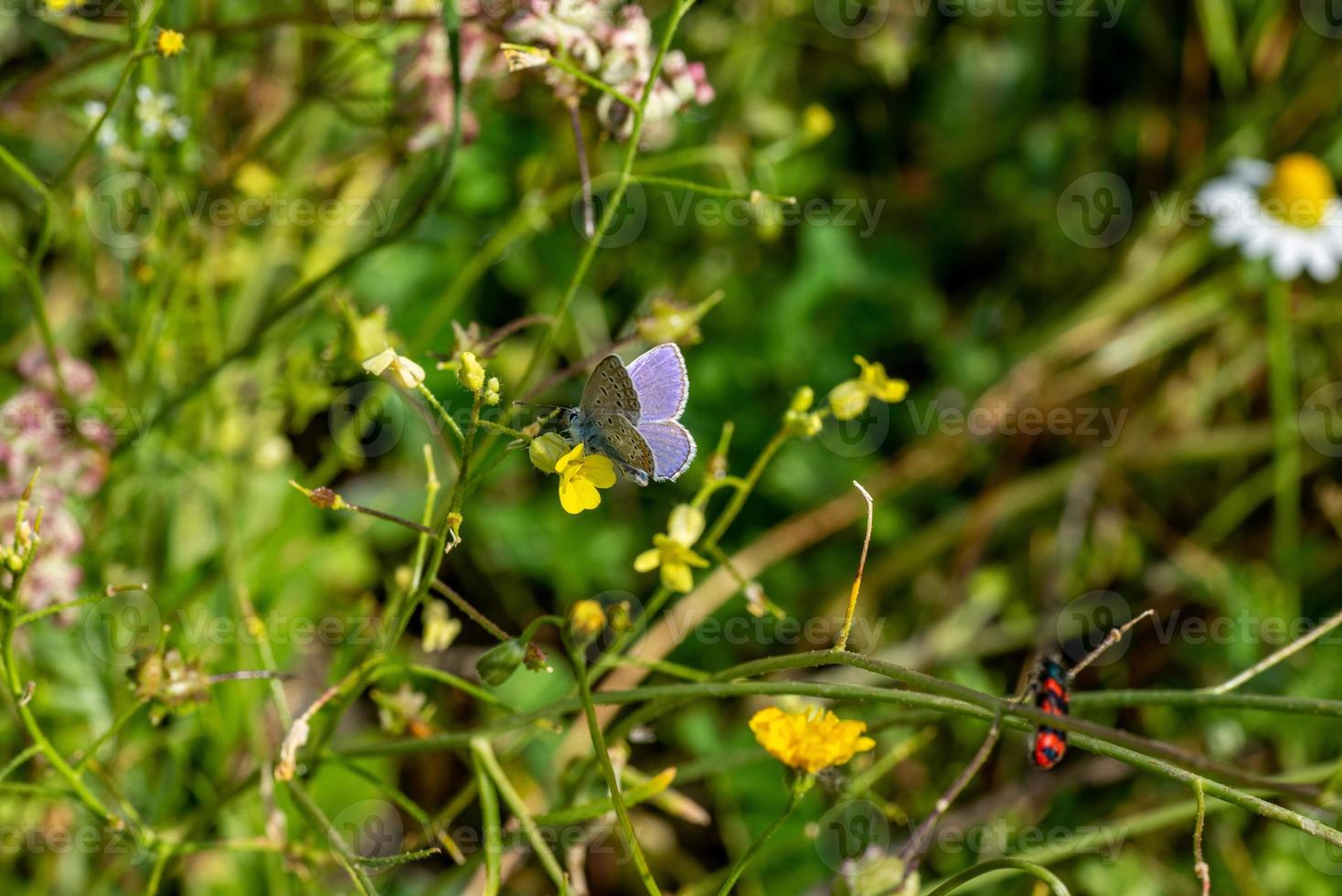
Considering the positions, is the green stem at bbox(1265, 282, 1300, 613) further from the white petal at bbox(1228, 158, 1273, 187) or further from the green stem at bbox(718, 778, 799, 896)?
the green stem at bbox(718, 778, 799, 896)

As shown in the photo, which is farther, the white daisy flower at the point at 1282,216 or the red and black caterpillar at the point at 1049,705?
the white daisy flower at the point at 1282,216

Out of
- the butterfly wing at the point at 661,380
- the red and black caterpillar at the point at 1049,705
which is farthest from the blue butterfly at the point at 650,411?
the red and black caterpillar at the point at 1049,705

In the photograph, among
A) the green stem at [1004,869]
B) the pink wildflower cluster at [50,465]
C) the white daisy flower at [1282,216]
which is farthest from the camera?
the white daisy flower at [1282,216]

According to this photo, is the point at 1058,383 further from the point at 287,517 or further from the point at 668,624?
the point at 287,517

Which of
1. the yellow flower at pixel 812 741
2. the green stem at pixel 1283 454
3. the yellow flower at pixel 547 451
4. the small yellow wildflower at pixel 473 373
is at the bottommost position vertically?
the green stem at pixel 1283 454

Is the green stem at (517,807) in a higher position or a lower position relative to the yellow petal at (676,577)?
lower

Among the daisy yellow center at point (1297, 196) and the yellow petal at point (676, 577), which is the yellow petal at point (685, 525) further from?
the daisy yellow center at point (1297, 196)
